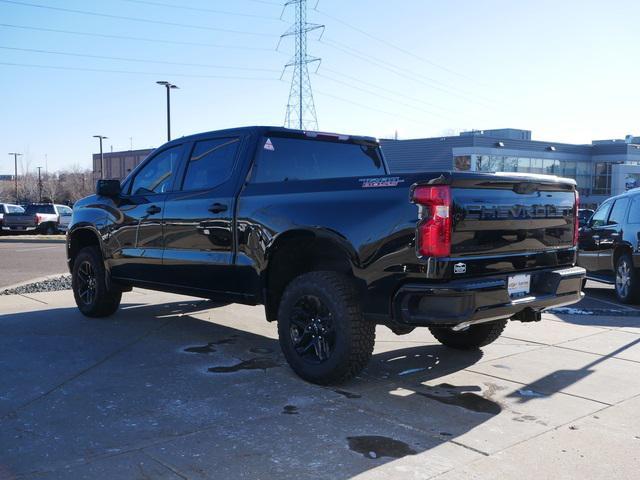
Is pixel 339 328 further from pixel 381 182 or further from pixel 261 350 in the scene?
pixel 261 350

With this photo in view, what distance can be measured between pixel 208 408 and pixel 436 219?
2002 millimetres

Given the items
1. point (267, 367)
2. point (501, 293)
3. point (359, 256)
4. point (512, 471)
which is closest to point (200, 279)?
point (267, 367)

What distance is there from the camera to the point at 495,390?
15.9 feet

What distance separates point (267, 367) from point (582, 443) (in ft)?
8.57

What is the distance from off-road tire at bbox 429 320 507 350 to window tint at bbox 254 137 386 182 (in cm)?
178

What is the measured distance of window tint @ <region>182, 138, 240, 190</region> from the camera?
5.83 metres

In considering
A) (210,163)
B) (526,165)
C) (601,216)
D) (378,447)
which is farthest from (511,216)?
(526,165)

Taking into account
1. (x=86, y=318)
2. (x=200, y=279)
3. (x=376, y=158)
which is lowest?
(x=86, y=318)

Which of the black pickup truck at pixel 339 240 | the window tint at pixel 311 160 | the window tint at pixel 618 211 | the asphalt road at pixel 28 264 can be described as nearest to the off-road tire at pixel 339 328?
the black pickup truck at pixel 339 240

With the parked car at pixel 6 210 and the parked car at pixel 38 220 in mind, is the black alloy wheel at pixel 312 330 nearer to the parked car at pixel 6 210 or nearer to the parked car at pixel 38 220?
the parked car at pixel 38 220

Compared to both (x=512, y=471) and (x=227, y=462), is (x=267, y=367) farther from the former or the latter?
(x=512, y=471)

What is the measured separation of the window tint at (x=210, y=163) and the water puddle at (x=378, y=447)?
111 inches

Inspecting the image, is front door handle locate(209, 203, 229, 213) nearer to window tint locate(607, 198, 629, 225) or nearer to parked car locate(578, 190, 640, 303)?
parked car locate(578, 190, 640, 303)

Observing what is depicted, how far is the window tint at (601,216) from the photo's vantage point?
10259 millimetres
